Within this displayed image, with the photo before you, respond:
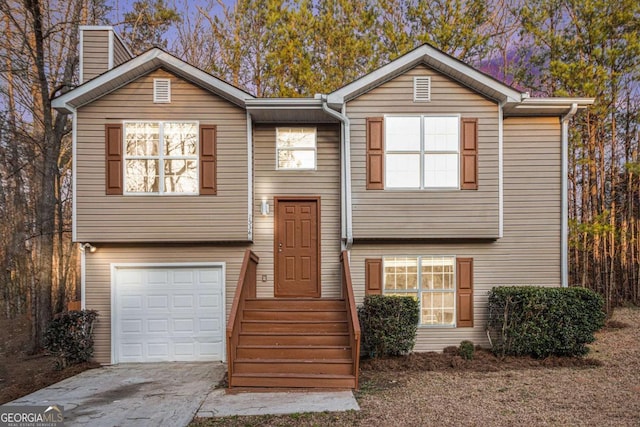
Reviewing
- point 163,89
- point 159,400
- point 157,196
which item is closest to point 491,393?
point 159,400

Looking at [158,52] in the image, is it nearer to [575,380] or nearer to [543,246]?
[543,246]

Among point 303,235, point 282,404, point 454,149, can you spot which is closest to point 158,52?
point 303,235

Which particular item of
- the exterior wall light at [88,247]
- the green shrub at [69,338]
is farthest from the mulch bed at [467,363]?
the exterior wall light at [88,247]

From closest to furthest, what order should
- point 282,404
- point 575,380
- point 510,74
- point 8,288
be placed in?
1. point 282,404
2. point 575,380
3. point 510,74
4. point 8,288

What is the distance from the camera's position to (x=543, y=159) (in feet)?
28.2

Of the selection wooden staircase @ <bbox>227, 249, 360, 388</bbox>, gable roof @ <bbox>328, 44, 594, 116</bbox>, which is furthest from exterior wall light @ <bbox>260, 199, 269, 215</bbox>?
gable roof @ <bbox>328, 44, 594, 116</bbox>

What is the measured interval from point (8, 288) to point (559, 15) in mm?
22721

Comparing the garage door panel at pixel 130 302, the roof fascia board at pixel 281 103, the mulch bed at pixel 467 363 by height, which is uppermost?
the roof fascia board at pixel 281 103

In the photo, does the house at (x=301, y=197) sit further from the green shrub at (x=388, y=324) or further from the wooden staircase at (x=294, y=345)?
the green shrub at (x=388, y=324)

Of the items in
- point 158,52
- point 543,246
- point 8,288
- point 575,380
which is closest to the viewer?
point 575,380

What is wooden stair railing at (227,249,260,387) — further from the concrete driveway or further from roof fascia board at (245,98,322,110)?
roof fascia board at (245,98,322,110)

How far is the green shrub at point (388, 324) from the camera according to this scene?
24.6 ft

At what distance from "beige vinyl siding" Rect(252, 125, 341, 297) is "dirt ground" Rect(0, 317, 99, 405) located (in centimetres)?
442

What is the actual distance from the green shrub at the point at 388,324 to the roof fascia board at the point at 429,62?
3.99m
